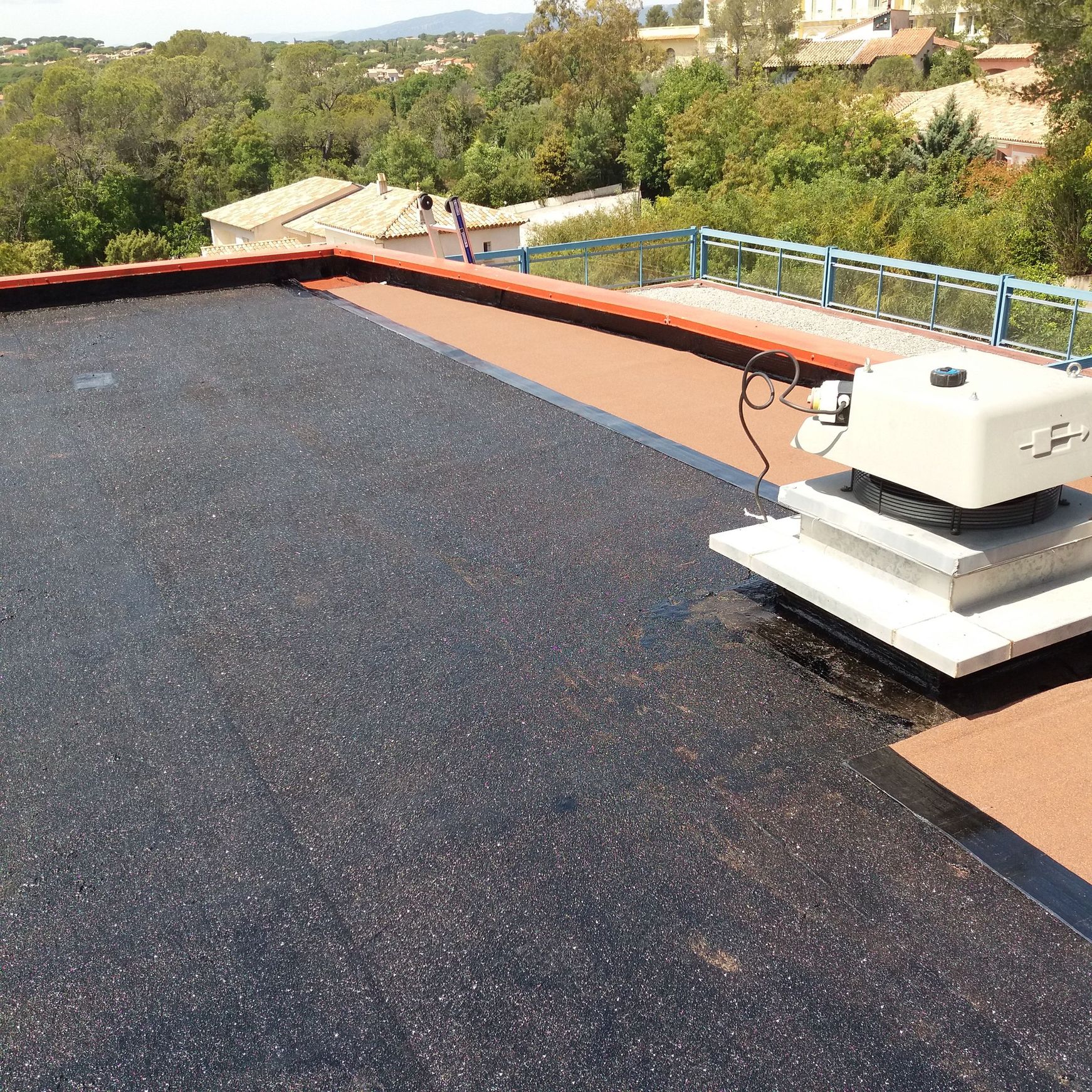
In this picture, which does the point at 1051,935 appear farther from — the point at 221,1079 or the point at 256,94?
the point at 256,94

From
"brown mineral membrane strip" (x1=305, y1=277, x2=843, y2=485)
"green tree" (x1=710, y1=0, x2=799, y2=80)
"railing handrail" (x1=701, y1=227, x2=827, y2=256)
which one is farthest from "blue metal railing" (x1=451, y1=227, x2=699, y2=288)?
"green tree" (x1=710, y1=0, x2=799, y2=80)

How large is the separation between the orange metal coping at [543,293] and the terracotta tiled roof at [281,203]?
39.5 m

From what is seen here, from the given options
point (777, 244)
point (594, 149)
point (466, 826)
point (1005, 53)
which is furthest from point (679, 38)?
point (466, 826)

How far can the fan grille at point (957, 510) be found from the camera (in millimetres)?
2916

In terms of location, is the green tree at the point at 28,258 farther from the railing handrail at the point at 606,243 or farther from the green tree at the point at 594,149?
the railing handrail at the point at 606,243

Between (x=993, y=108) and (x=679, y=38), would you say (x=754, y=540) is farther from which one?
(x=679, y=38)

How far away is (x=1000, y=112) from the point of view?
140 feet

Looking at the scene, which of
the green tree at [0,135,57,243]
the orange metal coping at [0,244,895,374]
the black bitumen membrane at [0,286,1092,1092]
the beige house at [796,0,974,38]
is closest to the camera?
the black bitumen membrane at [0,286,1092,1092]

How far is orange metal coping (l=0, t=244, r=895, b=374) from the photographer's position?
5766 millimetres

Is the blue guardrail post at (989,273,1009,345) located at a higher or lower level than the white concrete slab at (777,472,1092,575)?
lower

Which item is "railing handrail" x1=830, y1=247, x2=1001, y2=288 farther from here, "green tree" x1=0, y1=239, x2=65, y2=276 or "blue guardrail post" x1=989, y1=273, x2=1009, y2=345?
"green tree" x1=0, y1=239, x2=65, y2=276

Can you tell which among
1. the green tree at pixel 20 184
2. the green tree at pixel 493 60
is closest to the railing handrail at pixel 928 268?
the green tree at pixel 20 184

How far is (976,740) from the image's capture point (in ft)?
9.42

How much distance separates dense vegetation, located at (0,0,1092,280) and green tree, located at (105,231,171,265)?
6.5 inches
